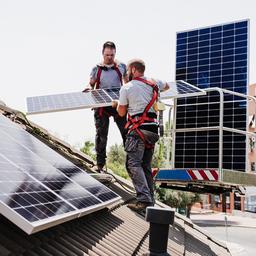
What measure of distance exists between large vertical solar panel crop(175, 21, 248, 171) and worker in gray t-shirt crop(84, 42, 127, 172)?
8.75 feet

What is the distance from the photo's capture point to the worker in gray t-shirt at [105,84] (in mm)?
6324

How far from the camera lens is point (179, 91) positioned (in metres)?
6.56

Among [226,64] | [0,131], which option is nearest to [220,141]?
[226,64]

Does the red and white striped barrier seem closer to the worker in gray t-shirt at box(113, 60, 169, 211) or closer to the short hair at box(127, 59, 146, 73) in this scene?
the worker in gray t-shirt at box(113, 60, 169, 211)

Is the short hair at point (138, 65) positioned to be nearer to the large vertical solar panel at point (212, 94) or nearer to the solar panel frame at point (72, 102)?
the solar panel frame at point (72, 102)

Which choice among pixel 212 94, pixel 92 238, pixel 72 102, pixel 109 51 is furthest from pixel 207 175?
pixel 92 238

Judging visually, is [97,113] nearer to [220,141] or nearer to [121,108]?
[121,108]

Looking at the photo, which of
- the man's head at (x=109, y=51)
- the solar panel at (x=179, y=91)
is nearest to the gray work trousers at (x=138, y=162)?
the solar panel at (x=179, y=91)

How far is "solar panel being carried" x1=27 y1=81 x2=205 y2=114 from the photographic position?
5594 millimetres

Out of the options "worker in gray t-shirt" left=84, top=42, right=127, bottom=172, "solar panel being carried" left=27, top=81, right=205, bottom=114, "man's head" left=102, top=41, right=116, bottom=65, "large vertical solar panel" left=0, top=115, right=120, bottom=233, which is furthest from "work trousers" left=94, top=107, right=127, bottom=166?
"large vertical solar panel" left=0, top=115, right=120, bottom=233

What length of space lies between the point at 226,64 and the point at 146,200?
5533mm

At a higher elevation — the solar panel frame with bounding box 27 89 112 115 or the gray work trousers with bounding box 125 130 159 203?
the solar panel frame with bounding box 27 89 112 115

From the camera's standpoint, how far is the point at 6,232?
7.66 ft

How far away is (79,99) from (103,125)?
0.61 metres
